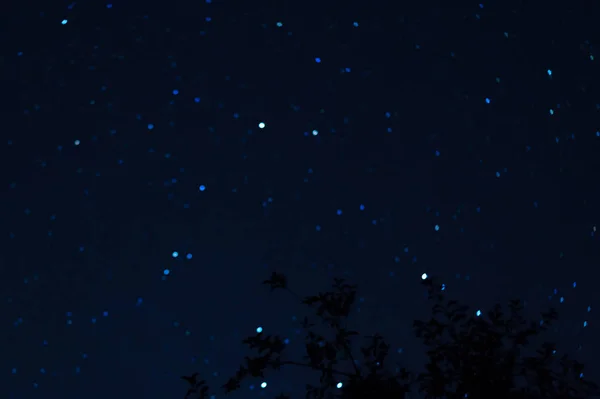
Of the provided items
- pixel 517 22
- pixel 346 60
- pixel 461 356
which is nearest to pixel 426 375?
pixel 461 356

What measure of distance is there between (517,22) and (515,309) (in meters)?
1.92

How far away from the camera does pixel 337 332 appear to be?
2211 millimetres

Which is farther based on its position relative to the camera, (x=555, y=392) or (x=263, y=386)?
(x=263, y=386)

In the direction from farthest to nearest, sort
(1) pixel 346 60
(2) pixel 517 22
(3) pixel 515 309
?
(2) pixel 517 22, (1) pixel 346 60, (3) pixel 515 309

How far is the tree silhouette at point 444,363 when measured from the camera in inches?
78.9

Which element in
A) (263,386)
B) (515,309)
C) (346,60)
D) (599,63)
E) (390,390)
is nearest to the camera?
(390,390)

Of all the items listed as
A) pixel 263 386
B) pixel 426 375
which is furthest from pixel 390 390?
pixel 263 386

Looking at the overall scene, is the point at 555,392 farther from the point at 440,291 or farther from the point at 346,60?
the point at 346,60

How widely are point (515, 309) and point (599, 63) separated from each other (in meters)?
2.18

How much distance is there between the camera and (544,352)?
84.7 inches

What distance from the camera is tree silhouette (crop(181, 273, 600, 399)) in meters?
2.00

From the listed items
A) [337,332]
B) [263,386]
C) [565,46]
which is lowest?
[263,386]

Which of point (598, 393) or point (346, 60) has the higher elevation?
point (346, 60)

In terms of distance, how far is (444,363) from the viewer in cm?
216
